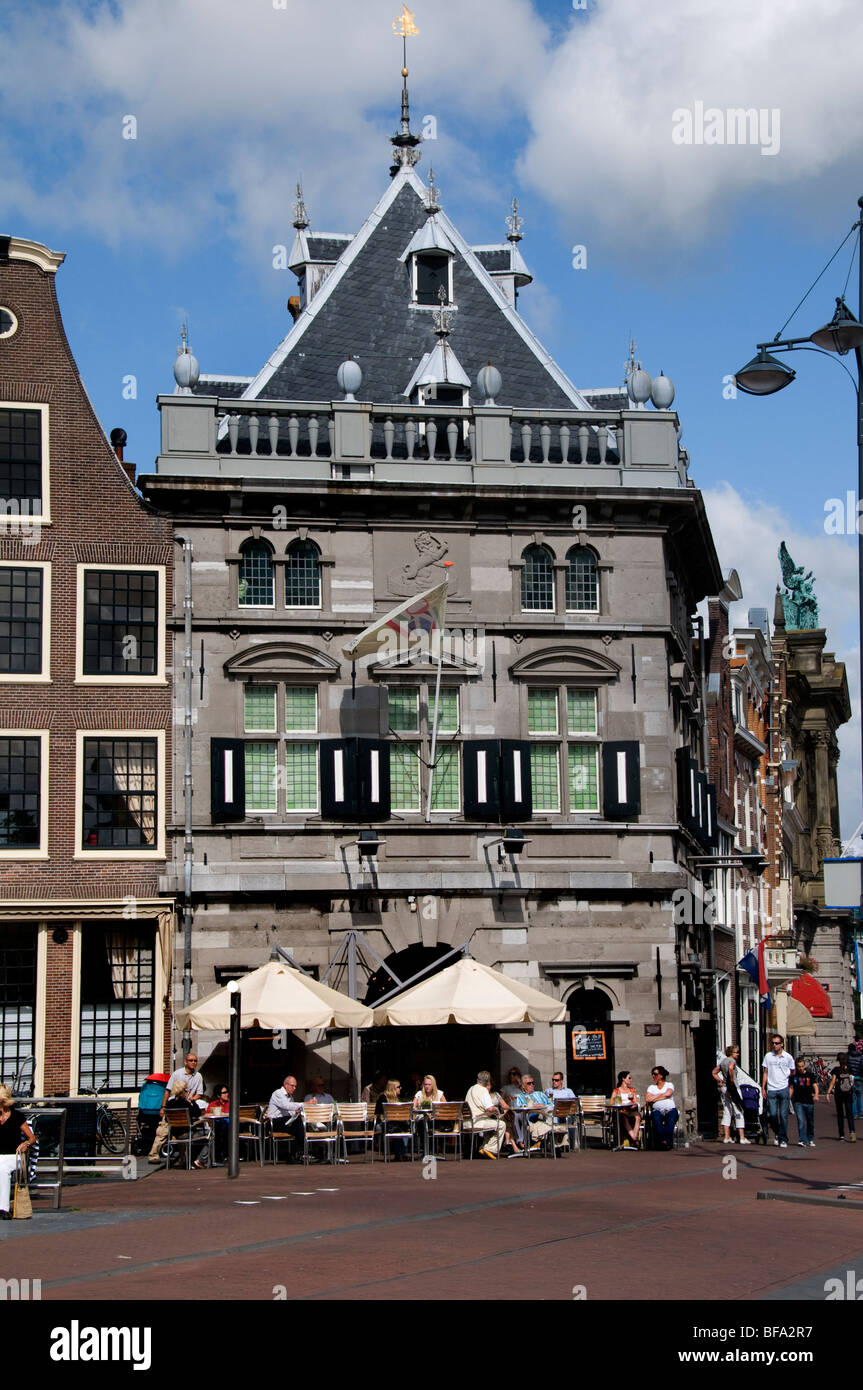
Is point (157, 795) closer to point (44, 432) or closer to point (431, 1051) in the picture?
point (431, 1051)

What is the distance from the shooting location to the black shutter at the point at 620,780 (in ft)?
111

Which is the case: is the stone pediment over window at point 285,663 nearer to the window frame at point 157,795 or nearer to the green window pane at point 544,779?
the window frame at point 157,795

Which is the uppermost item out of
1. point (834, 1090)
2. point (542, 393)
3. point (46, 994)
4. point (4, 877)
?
point (542, 393)

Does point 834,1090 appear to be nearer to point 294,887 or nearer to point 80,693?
point 294,887

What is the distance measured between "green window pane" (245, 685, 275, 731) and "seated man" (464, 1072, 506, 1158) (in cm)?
834

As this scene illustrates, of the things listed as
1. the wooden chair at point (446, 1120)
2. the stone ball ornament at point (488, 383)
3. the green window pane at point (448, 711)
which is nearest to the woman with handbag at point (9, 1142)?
the wooden chair at point (446, 1120)

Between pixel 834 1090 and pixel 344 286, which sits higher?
pixel 344 286

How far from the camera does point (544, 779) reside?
Answer: 34062 mm

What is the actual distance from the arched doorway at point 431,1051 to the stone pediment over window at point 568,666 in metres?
5.42

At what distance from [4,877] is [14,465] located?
760cm

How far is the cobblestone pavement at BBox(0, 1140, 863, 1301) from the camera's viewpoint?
44.7ft

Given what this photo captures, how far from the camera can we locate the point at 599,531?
114ft
